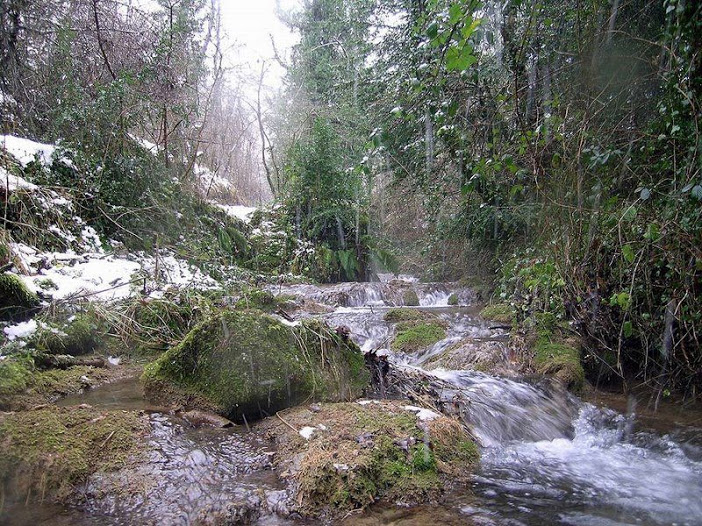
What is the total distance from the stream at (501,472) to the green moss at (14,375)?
40 centimetres

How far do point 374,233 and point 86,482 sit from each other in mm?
13057

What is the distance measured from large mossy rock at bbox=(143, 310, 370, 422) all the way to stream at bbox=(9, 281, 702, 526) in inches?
8.3

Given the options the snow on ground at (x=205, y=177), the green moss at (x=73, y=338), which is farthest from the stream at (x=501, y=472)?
the snow on ground at (x=205, y=177)

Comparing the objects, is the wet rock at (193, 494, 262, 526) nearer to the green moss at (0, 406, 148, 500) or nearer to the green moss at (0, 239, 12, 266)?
the green moss at (0, 406, 148, 500)

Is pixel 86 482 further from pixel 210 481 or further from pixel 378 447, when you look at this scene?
pixel 378 447

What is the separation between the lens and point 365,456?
8.66ft

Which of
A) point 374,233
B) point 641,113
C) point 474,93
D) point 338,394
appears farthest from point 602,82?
point 374,233

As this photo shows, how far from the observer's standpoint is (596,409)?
15.1ft

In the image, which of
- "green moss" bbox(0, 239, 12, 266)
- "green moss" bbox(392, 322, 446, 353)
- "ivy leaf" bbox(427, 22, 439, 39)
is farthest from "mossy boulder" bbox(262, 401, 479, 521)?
"green moss" bbox(0, 239, 12, 266)

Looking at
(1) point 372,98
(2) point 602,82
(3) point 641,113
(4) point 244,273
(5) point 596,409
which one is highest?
(1) point 372,98

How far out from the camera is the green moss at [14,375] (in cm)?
355

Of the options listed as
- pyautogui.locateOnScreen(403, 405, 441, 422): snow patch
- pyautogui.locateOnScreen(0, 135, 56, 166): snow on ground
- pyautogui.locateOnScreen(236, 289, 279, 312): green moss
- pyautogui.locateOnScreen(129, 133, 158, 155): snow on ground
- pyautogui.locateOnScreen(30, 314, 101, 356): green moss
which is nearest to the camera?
pyautogui.locateOnScreen(403, 405, 441, 422): snow patch

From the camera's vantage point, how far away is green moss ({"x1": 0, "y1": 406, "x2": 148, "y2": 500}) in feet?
7.88

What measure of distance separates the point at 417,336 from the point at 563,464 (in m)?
3.53
